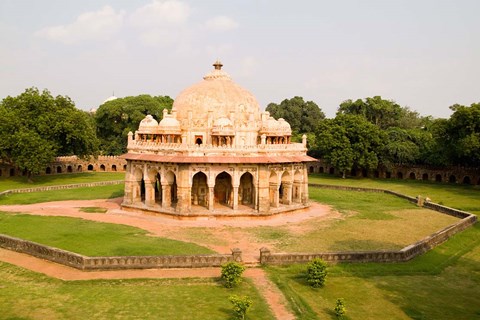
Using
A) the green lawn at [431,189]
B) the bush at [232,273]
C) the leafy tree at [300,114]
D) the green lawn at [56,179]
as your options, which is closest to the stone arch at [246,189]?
the green lawn at [431,189]

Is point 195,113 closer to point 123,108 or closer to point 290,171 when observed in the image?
point 290,171

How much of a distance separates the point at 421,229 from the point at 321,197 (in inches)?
583

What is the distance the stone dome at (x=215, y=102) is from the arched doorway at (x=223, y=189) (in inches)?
175

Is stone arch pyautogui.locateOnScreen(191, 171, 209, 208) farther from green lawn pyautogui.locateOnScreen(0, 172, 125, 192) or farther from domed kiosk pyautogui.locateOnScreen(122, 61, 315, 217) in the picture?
green lawn pyautogui.locateOnScreen(0, 172, 125, 192)

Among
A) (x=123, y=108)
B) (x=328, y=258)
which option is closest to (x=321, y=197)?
(x=328, y=258)

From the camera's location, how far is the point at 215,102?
3834cm

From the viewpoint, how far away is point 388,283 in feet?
67.3

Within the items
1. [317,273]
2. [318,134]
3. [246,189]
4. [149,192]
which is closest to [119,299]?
[317,273]

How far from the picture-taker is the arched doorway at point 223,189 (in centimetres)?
3716

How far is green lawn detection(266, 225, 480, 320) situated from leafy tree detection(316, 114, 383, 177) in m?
32.4

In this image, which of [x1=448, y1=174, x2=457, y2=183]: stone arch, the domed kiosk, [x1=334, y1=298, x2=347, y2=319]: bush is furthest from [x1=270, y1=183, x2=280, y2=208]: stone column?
[x1=448, y1=174, x2=457, y2=183]: stone arch

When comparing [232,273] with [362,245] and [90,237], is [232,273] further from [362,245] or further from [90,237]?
[90,237]

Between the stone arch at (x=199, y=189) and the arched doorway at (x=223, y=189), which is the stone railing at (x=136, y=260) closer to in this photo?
the stone arch at (x=199, y=189)

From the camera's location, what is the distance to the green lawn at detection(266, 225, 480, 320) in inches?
684
